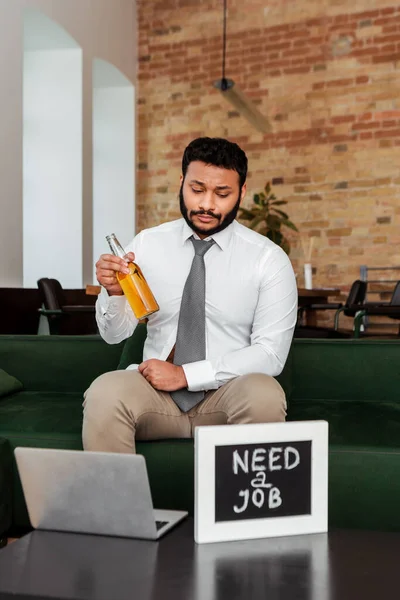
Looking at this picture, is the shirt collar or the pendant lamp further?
the pendant lamp

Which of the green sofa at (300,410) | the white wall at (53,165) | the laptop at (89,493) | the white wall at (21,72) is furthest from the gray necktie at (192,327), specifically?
the white wall at (53,165)

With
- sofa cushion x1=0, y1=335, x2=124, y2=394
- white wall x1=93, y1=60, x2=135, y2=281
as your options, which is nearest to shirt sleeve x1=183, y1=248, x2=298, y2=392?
sofa cushion x1=0, y1=335, x2=124, y2=394

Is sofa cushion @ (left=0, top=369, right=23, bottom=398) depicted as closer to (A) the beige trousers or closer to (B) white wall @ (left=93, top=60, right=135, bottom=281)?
(A) the beige trousers

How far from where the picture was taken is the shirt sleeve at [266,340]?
5.94 ft

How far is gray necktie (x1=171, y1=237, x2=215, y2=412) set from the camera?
1.84m

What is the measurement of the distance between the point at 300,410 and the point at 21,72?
4.08 metres

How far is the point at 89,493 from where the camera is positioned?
4.07 ft

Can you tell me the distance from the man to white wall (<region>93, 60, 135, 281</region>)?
18.1 ft

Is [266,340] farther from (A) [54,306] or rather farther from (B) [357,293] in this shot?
(B) [357,293]

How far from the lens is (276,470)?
Answer: 4.14 feet

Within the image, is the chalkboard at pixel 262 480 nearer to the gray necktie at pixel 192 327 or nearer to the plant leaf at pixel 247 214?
the gray necktie at pixel 192 327

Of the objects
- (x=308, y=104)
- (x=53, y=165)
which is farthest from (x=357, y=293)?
(x=53, y=165)

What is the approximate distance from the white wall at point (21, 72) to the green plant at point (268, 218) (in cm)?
Result: 149

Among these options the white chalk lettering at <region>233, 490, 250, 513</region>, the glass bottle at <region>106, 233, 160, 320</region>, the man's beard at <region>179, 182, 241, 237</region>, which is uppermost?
the man's beard at <region>179, 182, 241, 237</region>
